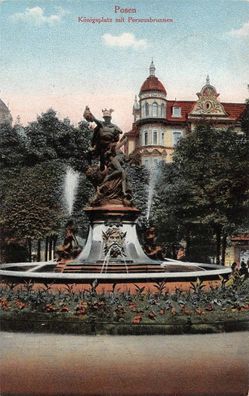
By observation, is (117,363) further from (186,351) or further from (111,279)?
(111,279)

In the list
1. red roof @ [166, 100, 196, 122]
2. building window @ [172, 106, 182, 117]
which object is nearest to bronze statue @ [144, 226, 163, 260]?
red roof @ [166, 100, 196, 122]

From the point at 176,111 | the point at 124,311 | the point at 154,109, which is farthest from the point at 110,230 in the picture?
the point at 154,109

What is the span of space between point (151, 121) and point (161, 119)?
3.97 feet

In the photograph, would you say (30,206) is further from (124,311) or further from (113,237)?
(124,311)

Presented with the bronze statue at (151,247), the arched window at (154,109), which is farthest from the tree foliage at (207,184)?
the bronze statue at (151,247)

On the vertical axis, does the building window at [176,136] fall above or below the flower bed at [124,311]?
above

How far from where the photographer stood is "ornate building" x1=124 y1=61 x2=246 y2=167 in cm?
3105

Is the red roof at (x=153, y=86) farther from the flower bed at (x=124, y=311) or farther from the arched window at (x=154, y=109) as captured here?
the flower bed at (x=124, y=311)

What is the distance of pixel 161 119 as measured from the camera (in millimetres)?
33375

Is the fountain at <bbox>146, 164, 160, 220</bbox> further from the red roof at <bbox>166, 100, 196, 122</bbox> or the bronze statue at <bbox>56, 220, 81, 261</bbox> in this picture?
the bronze statue at <bbox>56, 220, 81, 261</bbox>

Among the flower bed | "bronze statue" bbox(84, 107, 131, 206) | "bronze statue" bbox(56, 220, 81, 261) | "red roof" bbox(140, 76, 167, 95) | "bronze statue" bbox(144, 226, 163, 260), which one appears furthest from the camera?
"red roof" bbox(140, 76, 167, 95)

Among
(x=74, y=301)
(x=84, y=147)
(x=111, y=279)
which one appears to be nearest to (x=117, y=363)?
(x=74, y=301)

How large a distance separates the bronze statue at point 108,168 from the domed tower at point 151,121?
11315 millimetres

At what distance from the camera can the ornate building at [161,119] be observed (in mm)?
31047
